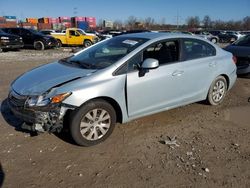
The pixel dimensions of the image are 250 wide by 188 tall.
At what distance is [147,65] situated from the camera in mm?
4469

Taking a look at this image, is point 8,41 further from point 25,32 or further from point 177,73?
point 177,73

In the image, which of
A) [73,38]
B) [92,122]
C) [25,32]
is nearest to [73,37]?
Result: [73,38]

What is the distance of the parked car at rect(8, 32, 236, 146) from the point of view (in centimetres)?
397

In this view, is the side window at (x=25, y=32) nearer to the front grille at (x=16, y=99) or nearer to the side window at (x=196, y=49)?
the side window at (x=196, y=49)

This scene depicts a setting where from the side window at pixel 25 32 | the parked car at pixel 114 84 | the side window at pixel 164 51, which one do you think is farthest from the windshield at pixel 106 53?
the side window at pixel 25 32

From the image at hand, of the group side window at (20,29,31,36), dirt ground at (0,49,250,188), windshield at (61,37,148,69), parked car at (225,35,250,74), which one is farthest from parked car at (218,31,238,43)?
windshield at (61,37,148,69)

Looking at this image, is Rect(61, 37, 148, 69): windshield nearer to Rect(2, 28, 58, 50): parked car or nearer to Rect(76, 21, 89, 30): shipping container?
Rect(2, 28, 58, 50): parked car

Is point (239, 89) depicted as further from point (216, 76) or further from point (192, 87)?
point (192, 87)

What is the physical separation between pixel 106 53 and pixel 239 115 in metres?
2.86

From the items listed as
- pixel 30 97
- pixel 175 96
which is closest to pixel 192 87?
pixel 175 96

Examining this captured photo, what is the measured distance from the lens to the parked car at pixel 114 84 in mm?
3971

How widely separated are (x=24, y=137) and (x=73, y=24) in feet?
232

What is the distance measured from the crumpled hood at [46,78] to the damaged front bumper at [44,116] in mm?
214

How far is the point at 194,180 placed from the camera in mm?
3377
